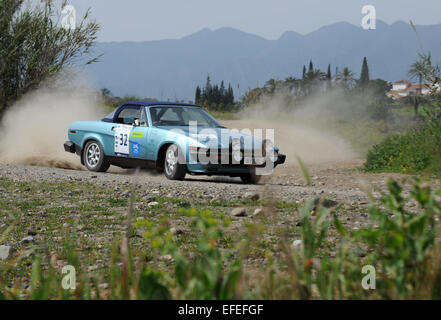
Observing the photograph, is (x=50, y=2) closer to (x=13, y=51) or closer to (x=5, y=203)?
(x=13, y=51)

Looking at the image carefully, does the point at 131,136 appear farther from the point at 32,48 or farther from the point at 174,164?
the point at 32,48

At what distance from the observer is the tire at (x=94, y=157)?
13.0 meters

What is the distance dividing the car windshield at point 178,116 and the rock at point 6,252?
6.81 metres

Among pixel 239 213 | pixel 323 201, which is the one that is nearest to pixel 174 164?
pixel 239 213

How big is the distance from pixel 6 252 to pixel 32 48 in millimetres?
16936

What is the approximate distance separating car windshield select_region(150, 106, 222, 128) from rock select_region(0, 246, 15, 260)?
681 cm

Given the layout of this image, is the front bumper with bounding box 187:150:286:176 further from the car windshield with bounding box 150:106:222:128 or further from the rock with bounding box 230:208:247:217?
the rock with bounding box 230:208:247:217

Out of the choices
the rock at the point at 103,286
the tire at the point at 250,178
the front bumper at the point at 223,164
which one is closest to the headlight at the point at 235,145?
the front bumper at the point at 223,164

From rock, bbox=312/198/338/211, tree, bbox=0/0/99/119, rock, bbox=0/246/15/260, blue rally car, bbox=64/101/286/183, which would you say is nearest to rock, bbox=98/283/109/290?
rock, bbox=0/246/15/260

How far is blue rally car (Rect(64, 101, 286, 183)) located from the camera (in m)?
10.6

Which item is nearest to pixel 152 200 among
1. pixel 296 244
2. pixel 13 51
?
pixel 296 244

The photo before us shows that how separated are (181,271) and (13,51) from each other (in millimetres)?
19420

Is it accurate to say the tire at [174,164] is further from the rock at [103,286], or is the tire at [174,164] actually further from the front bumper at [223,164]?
the rock at [103,286]

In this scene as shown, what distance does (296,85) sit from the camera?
238 feet
